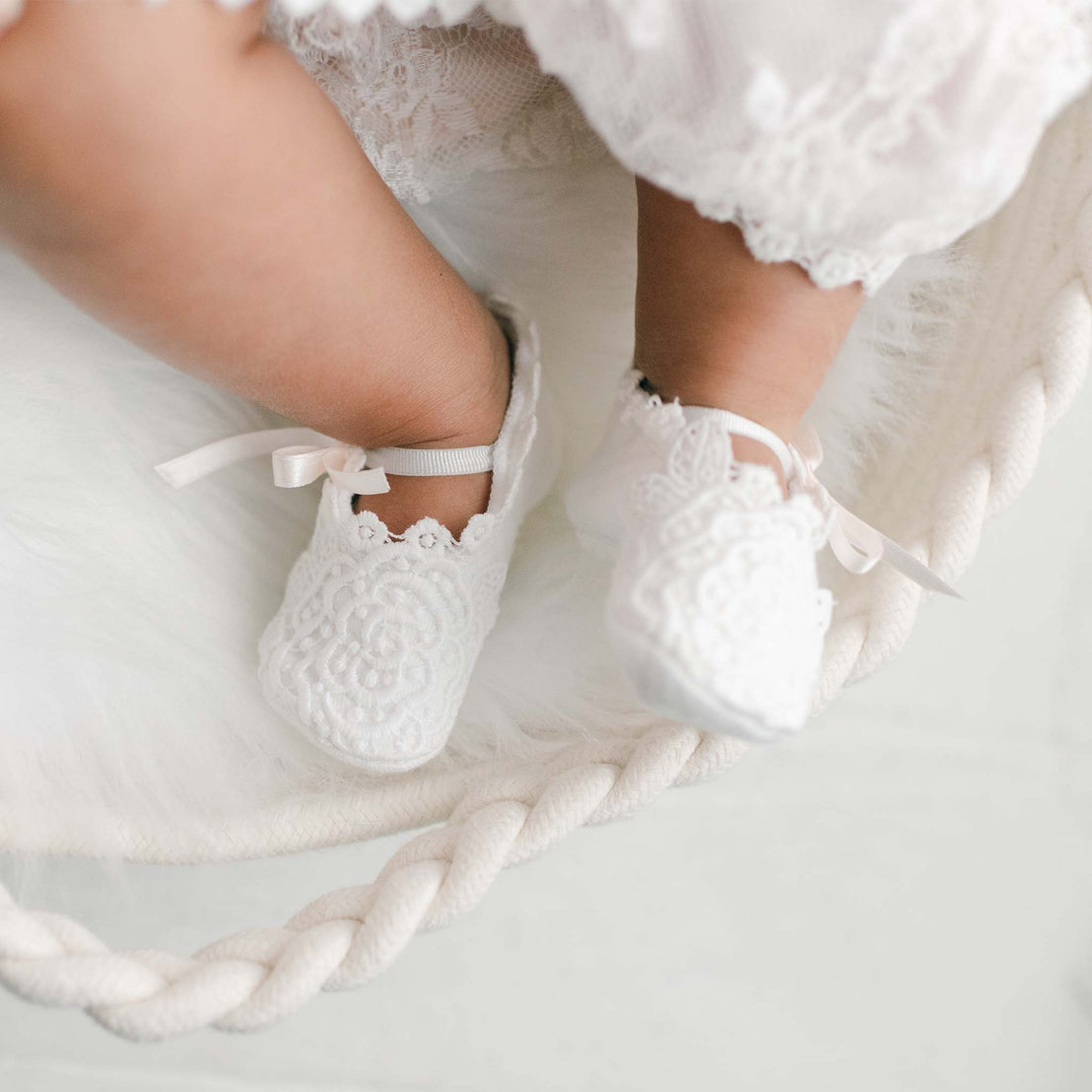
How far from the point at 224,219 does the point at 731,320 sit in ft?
0.82

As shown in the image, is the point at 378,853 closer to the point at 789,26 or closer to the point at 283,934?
the point at 283,934

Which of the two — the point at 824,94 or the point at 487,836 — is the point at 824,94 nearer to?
the point at 824,94

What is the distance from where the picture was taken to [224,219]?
48cm

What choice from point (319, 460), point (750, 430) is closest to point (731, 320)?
point (750, 430)

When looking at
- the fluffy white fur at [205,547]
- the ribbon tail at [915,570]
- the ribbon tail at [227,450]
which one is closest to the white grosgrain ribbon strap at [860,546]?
the ribbon tail at [915,570]

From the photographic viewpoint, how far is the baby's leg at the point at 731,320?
52 cm

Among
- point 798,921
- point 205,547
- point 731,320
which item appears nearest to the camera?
point 731,320

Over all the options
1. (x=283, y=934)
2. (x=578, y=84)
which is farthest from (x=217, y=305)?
(x=283, y=934)

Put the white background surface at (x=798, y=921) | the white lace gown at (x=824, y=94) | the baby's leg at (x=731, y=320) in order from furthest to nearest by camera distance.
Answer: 1. the white background surface at (x=798, y=921)
2. the baby's leg at (x=731, y=320)
3. the white lace gown at (x=824, y=94)

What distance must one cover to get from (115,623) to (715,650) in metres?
0.44

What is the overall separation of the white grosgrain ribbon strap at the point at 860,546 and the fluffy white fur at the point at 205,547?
4.2 inches

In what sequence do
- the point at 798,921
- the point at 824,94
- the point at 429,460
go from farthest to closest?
the point at 798,921, the point at 429,460, the point at 824,94

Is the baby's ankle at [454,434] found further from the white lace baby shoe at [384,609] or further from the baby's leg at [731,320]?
the baby's leg at [731,320]

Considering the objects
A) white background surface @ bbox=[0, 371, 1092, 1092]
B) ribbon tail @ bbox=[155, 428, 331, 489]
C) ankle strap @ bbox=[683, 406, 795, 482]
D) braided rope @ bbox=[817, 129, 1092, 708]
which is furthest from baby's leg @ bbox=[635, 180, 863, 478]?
white background surface @ bbox=[0, 371, 1092, 1092]
